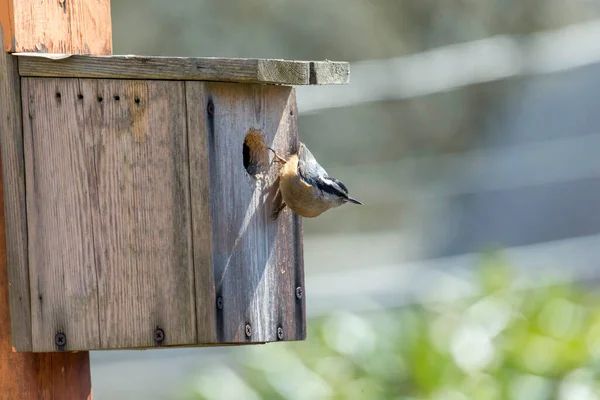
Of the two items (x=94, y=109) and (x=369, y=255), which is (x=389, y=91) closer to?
(x=369, y=255)

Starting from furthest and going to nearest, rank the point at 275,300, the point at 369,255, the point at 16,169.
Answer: the point at 369,255, the point at 275,300, the point at 16,169

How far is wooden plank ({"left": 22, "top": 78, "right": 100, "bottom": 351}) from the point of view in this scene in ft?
8.87

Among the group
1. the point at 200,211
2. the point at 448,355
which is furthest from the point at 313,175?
the point at 448,355

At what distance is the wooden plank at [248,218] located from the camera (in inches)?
111

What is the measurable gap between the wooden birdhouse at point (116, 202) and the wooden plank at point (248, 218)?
0.4 inches

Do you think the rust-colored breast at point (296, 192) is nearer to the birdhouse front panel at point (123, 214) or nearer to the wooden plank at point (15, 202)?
the birdhouse front panel at point (123, 214)

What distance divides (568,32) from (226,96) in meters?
9.20

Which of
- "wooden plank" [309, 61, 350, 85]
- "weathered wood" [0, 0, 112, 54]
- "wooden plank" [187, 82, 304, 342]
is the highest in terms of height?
Result: "weathered wood" [0, 0, 112, 54]

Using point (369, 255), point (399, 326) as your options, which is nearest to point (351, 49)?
point (369, 255)

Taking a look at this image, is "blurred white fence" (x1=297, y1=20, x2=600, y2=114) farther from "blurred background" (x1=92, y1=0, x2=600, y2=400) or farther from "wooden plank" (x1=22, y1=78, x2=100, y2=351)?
"wooden plank" (x1=22, y1=78, x2=100, y2=351)

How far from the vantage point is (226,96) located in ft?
9.43

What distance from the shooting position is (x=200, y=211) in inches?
109

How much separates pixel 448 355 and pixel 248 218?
3098 mm

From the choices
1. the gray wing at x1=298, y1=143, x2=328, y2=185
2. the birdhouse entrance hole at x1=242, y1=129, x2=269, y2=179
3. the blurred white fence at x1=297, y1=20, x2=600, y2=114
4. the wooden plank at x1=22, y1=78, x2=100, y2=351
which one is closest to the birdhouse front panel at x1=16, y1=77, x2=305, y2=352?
the wooden plank at x1=22, y1=78, x2=100, y2=351
